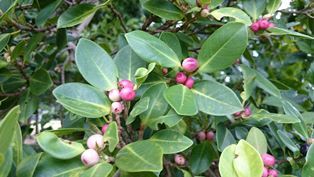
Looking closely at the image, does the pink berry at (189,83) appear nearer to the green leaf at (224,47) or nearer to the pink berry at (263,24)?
the green leaf at (224,47)

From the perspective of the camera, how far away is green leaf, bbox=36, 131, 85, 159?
58cm

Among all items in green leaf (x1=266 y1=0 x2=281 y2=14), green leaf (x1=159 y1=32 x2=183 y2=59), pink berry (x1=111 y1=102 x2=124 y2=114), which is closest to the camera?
pink berry (x1=111 y1=102 x2=124 y2=114)

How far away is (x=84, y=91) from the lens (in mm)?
703

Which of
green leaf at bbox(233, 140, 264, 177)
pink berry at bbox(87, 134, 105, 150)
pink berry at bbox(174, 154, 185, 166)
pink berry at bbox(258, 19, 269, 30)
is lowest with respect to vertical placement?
pink berry at bbox(174, 154, 185, 166)

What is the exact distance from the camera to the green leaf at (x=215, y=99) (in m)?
0.67

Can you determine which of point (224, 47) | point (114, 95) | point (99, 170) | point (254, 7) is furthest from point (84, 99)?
point (254, 7)

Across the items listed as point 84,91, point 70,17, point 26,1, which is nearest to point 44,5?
point 26,1

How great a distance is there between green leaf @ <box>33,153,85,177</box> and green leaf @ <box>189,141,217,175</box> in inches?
11.6

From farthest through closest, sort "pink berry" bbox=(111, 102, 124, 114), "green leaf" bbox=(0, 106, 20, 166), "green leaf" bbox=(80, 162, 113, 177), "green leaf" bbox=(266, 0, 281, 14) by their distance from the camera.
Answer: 1. "green leaf" bbox=(266, 0, 281, 14)
2. "pink berry" bbox=(111, 102, 124, 114)
3. "green leaf" bbox=(80, 162, 113, 177)
4. "green leaf" bbox=(0, 106, 20, 166)

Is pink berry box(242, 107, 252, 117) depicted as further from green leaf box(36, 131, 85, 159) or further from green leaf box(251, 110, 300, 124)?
green leaf box(36, 131, 85, 159)

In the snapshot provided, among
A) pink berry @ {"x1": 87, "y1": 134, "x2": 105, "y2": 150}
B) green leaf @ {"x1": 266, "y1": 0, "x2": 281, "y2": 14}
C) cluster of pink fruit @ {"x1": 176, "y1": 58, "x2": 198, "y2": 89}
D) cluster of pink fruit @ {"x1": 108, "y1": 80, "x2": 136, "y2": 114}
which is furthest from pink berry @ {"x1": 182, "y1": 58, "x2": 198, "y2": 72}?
green leaf @ {"x1": 266, "y1": 0, "x2": 281, "y2": 14}

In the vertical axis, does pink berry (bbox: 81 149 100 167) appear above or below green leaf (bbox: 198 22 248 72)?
below

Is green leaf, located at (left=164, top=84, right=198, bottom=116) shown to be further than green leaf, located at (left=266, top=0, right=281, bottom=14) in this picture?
No

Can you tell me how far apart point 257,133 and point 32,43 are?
1.85 ft
